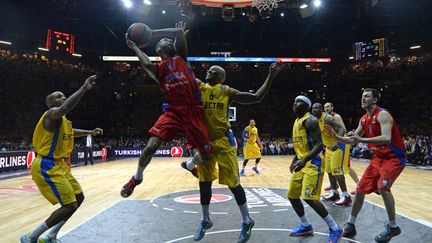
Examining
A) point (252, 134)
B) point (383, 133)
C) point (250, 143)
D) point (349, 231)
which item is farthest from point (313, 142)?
point (250, 143)

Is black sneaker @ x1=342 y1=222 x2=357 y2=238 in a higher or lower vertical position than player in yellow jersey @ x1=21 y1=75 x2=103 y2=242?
lower

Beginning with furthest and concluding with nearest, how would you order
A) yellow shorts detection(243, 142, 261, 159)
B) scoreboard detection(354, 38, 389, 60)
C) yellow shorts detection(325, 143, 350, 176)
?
1. scoreboard detection(354, 38, 389, 60)
2. yellow shorts detection(243, 142, 261, 159)
3. yellow shorts detection(325, 143, 350, 176)

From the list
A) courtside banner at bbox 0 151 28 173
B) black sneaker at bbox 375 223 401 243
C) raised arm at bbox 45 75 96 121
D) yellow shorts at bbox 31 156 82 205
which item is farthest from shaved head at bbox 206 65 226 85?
courtside banner at bbox 0 151 28 173

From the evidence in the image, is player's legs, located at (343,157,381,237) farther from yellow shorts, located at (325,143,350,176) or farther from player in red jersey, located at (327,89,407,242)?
yellow shorts, located at (325,143,350,176)

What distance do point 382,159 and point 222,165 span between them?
2.20 metres

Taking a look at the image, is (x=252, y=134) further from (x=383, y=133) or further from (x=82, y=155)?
(x=82, y=155)

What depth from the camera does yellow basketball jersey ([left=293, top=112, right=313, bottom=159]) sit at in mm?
4566

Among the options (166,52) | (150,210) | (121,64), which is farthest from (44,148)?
(121,64)

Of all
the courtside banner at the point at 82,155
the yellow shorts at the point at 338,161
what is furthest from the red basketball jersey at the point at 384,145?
Answer: the courtside banner at the point at 82,155

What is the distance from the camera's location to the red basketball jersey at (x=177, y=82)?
12.5ft

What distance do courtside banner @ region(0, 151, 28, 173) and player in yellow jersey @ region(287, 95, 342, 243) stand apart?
39.1 feet

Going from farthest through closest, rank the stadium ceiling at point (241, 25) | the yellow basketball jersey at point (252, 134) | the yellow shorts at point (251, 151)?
the stadium ceiling at point (241, 25) → the yellow shorts at point (251, 151) → the yellow basketball jersey at point (252, 134)

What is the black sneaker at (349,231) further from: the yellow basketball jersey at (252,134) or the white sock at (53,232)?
the yellow basketball jersey at (252,134)

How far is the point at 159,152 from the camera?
23984mm
